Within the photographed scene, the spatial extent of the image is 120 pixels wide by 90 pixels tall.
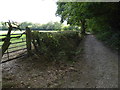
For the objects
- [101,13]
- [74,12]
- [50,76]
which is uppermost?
[74,12]

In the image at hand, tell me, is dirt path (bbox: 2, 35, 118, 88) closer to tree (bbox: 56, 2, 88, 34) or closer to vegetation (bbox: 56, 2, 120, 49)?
vegetation (bbox: 56, 2, 120, 49)

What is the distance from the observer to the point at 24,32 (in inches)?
160

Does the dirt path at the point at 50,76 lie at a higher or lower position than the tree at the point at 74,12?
lower

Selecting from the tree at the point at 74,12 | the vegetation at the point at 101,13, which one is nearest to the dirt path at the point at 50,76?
the vegetation at the point at 101,13

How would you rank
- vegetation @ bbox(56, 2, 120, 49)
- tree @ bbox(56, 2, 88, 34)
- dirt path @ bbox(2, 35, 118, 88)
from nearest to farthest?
dirt path @ bbox(2, 35, 118, 88) → vegetation @ bbox(56, 2, 120, 49) → tree @ bbox(56, 2, 88, 34)

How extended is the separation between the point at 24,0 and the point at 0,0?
1.73 m

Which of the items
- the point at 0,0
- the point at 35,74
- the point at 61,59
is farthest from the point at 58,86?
the point at 0,0

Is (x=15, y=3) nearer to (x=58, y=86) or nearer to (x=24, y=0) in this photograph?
(x=24, y=0)

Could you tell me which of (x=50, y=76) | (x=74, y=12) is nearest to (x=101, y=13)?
(x=74, y=12)

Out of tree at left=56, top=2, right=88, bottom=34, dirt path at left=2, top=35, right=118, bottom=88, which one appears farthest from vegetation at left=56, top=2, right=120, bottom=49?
dirt path at left=2, top=35, right=118, bottom=88

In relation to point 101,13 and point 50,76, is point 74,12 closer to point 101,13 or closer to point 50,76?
point 101,13

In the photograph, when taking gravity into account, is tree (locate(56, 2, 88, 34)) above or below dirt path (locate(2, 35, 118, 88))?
above

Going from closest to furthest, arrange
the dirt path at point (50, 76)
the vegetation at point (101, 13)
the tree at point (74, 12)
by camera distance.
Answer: the dirt path at point (50, 76) → the vegetation at point (101, 13) → the tree at point (74, 12)

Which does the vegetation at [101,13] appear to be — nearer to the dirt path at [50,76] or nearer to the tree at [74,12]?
the tree at [74,12]
